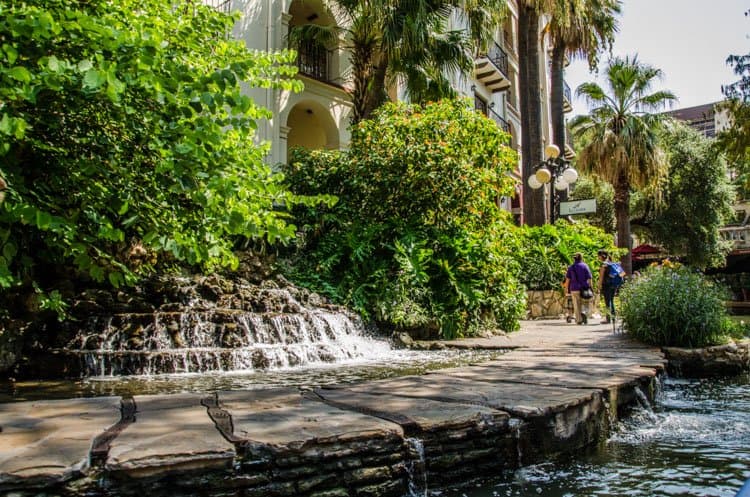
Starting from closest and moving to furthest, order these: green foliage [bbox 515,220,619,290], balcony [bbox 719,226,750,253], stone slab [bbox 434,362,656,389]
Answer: stone slab [bbox 434,362,656,389]
green foliage [bbox 515,220,619,290]
balcony [bbox 719,226,750,253]

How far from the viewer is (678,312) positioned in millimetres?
7207

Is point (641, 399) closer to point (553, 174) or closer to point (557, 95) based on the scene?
point (553, 174)

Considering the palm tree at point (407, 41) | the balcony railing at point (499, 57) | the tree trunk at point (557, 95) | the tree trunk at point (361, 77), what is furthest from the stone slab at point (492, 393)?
the balcony railing at point (499, 57)

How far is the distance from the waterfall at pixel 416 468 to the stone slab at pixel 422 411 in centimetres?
8

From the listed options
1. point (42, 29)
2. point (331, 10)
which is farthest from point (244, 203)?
point (331, 10)

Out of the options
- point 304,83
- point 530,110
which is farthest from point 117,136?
point 530,110

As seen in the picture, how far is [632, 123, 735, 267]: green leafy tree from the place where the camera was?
26922 mm

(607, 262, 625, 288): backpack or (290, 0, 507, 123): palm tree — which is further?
(290, 0, 507, 123): palm tree

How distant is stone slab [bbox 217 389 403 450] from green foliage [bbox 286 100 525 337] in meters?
6.24

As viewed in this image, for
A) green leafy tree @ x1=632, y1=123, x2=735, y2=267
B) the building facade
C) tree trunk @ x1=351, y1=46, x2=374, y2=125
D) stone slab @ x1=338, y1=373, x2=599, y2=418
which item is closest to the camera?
stone slab @ x1=338, y1=373, x2=599, y2=418

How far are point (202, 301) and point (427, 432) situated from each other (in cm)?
624

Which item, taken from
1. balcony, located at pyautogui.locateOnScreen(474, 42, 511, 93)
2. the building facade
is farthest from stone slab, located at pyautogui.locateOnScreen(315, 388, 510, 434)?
balcony, located at pyautogui.locateOnScreen(474, 42, 511, 93)

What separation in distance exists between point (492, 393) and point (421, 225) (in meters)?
7.28

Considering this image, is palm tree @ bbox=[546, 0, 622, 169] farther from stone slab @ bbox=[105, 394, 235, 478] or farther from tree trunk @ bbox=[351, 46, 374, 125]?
stone slab @ bbox=[105, 394, 235, 478]
